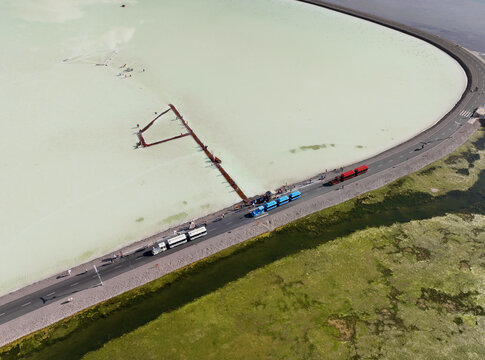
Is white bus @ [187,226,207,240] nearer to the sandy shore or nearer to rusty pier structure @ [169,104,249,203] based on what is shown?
the sandy shore

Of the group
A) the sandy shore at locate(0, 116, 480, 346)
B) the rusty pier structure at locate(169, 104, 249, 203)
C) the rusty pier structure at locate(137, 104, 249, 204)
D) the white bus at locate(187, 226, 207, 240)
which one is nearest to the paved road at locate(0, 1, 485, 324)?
the white bus at locate(187, 226, 207, 240)

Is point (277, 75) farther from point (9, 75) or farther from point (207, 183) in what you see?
point (9, 75)

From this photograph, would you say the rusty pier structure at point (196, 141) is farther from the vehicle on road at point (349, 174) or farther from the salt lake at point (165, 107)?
the vehicle on road at point (349, 174)

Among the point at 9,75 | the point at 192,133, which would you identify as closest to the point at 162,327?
the point at 192,133

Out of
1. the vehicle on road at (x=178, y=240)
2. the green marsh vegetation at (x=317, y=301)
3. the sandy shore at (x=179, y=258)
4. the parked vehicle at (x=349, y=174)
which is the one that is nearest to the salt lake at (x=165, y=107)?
the vehicle on road at (x=178, y=240)

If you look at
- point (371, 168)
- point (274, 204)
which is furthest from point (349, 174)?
point (274, 204)
